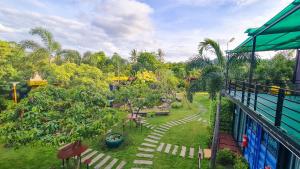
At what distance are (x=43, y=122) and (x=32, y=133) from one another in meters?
0.94

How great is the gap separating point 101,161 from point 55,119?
437cm

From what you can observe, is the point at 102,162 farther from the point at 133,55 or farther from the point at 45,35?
the point at 133,55

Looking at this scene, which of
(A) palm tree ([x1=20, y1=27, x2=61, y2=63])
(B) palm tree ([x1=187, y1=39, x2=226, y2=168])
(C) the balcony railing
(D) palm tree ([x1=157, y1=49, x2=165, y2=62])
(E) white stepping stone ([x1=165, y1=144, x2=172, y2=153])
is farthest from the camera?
(D) palm tree ([x1=157, y1=49, x2=165, y2=62])

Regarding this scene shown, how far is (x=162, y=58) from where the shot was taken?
54.1m

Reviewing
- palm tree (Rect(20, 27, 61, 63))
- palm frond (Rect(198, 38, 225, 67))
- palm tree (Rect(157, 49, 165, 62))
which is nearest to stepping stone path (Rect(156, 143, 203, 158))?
palm frond (Rect(198, 38, 225, 67))

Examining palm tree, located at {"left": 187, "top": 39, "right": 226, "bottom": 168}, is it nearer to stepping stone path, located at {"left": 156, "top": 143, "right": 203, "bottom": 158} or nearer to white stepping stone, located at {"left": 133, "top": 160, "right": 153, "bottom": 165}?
stepping stone path, located at {"left": 156, "top": 143, "right": 203, "bottom": 158}

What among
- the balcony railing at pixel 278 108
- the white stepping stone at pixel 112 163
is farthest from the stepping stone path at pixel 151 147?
the balcony railing at pixel 278 108

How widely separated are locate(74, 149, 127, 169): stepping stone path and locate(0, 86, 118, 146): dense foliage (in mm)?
3236

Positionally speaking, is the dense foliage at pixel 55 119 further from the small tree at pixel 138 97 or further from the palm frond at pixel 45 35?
the palm frond at pixel 45 35

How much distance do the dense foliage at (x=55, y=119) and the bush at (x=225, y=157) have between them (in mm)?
6067

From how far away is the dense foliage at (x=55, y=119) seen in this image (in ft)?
17.9

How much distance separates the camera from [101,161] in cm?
944

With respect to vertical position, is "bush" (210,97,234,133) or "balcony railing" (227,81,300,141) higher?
"balcony railing" (227,81,300,141)

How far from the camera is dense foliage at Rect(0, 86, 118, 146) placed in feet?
17.9
